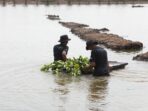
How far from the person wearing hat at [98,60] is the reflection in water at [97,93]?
276 millimetres

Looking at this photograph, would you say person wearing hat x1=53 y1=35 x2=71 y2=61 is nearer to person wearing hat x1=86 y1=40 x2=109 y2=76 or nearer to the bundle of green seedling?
the bundle of green seedling

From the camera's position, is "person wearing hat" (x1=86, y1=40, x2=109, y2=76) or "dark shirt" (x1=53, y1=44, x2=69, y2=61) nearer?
"person wearing hat" (x1=86, y1=40, x2=109, y2=76)

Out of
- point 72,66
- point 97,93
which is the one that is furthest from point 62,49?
point 97,93

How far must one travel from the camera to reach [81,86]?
60.3 feet

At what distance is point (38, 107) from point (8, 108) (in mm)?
876

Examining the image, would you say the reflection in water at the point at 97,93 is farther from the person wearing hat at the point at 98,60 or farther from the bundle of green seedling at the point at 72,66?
the bundle of green seedling at the point at 72,66

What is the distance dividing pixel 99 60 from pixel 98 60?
1.6 inches

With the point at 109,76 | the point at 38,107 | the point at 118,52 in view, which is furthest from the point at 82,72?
the point at 118,52

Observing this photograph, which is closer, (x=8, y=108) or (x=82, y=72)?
(x=8, y=108)

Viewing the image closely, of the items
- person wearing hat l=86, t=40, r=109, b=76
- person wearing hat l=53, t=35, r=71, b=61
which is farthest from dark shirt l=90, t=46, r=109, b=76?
person wearing hat l=53, t=35, r=71, b=61

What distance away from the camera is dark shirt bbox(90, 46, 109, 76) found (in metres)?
19.0

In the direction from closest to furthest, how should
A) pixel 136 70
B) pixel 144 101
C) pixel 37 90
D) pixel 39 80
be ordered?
pixel 144 101
pixel 37 90
pixel 39 80
pixel 136 70

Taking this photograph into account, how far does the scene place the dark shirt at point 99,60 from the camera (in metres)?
19.0

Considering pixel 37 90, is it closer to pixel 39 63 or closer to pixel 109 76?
pixel 109 76
